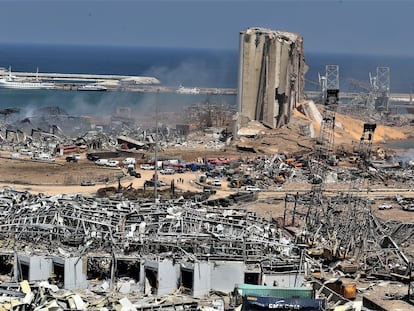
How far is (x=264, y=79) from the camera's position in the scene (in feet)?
247

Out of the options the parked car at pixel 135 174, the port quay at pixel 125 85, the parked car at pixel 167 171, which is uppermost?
the port quay at pixel 125 85

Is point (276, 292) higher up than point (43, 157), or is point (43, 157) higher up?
point (43, 157)

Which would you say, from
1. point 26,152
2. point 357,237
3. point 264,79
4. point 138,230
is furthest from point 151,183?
point 264,79

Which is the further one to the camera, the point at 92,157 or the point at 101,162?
the point at 92,157

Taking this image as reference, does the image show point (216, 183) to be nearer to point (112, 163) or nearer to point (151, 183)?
point (151, 183)

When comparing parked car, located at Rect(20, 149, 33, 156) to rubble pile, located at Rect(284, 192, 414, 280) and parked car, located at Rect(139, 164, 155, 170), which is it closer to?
parked car, located at Rect(139, 164, 155, 170)

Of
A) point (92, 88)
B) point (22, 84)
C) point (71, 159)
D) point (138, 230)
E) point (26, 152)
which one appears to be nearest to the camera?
point (138, 230)

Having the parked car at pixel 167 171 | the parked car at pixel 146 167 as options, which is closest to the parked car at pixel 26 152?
the parked car at pixel 146 167

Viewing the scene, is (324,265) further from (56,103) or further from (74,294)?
(56,103)

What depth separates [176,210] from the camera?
3259 centimetres

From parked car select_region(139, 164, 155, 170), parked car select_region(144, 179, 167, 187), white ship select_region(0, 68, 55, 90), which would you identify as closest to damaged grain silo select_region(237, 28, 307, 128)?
parked car select_region(139, 164, 155, 170)

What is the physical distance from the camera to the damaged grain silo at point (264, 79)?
246 ft

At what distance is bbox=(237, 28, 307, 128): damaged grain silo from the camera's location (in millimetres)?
74875

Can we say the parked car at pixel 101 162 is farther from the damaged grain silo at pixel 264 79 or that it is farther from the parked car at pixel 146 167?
the damaged grain silo at pixel 264 79
